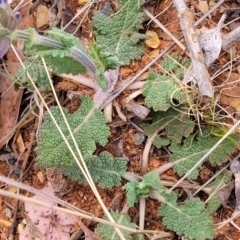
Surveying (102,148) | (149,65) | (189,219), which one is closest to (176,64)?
(149,65)

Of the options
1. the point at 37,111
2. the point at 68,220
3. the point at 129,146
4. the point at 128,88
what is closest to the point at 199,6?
the point at 128,88

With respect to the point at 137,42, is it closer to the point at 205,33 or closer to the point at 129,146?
the point at 205,33

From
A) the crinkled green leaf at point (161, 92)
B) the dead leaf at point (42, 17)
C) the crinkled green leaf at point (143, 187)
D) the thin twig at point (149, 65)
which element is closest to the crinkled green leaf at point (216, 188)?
the crinkled green leaf at point (143, 187)

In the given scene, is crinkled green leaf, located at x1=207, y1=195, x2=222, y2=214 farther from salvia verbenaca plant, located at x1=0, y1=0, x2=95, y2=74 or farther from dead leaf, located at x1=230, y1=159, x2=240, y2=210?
salvia verbenaca plant, located at x1=0, y1=0, x2=95, y2=74

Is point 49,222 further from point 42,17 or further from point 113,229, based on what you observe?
point 42,17

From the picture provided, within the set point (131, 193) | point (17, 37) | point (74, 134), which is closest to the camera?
point (17, 37)

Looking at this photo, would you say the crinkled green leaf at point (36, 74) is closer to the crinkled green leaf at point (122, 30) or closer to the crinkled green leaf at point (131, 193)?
the crinkled green leaf at point (122, 30)
